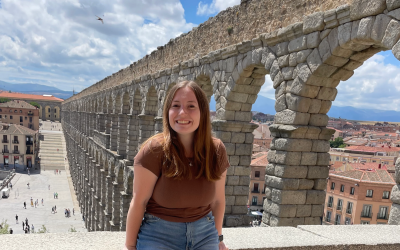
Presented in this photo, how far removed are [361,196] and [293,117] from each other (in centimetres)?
2040

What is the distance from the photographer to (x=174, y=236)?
2.04 m

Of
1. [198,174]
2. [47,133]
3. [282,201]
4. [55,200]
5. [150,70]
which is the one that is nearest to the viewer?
[198,174]

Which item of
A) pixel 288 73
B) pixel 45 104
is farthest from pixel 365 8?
pixel 45 104

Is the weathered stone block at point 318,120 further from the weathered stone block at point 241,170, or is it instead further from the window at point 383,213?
the window at point 383,213

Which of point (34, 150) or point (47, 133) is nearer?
point (34, 150)

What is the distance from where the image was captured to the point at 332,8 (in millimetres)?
5617

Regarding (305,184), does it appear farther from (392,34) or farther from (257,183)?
(257,183)

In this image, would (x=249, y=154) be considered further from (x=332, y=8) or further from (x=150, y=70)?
(x=150, y=70)

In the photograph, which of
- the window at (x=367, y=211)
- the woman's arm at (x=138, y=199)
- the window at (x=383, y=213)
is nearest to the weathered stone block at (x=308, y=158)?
the woman's arm at (x=138, y=199)

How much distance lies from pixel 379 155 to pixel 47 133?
204ft

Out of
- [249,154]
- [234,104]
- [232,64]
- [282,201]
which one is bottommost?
[282,201]

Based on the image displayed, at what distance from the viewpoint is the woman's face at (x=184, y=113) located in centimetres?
215

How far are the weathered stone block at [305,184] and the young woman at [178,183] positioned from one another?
15.4ft

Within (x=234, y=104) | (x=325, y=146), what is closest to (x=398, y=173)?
(x=325, y=146)
